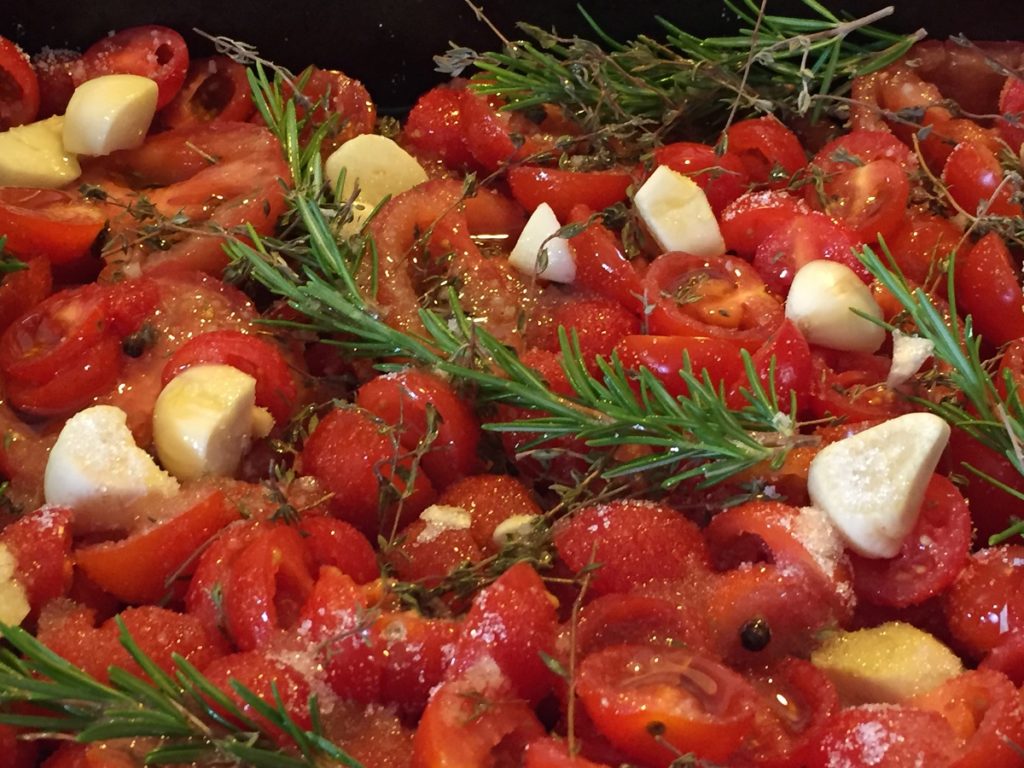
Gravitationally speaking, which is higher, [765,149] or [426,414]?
[765,149]

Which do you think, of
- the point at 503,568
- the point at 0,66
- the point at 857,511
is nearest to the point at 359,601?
the point at 503,568

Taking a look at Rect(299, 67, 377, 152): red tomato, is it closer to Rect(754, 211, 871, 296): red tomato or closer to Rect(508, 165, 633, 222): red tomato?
Rect(508, 165, 633, 222): red tomato

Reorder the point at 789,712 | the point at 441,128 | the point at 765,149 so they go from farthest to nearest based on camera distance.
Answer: the point at 441,128 < the point at 765,149 < the point at 789,712

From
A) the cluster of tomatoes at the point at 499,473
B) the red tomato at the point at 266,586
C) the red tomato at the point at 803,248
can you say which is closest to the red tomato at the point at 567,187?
the cluster of tomatoes at the point at 499,473

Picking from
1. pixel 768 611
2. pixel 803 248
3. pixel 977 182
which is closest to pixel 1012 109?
pixel 977 182

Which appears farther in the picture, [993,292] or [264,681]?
[993,292]

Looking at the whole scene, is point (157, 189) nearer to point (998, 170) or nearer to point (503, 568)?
point (503, 568)

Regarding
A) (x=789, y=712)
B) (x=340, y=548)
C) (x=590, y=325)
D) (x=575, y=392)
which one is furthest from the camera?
(x=590, y=325)

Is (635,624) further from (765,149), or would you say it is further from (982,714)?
(765,149)
